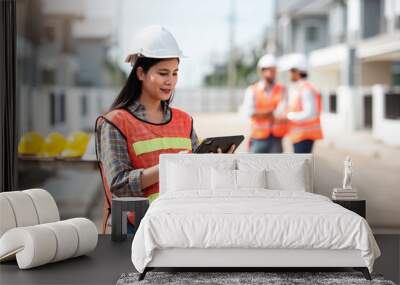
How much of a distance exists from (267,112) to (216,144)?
2136mm

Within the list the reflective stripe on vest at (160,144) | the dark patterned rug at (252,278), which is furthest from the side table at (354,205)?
the reflective stripe on vest at (160,144)

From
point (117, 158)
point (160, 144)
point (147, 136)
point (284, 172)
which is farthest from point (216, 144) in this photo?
point (117, 158)

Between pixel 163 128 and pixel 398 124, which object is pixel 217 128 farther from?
pixel 163 128

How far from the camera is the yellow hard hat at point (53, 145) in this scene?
8398 mm

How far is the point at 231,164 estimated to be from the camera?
248 inches

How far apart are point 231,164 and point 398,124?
2.70 meters

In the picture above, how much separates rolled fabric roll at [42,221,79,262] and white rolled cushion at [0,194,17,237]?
23 centimetres

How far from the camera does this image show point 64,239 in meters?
5.53

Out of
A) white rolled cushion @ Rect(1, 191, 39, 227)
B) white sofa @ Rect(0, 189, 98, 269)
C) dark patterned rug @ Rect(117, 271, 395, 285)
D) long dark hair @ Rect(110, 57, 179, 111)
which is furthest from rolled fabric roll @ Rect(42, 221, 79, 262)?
long dark hair @ Rect(110, 57, 179, 111)

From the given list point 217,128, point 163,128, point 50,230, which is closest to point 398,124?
point 217,128

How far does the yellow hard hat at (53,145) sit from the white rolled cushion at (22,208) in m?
2.59

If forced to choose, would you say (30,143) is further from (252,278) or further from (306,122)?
(252,278)

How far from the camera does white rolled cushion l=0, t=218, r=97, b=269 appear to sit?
534 centimetres

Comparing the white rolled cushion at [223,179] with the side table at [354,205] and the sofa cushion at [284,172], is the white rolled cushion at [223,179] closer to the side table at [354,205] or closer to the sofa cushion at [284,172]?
the sofa cushion at [284,172]
